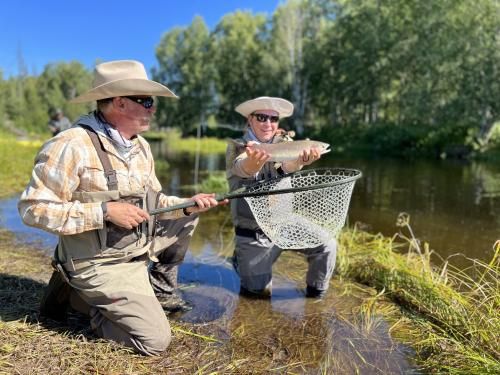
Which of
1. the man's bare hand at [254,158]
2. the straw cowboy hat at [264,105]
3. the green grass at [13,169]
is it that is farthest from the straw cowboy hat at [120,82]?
the green grass at [13,169]

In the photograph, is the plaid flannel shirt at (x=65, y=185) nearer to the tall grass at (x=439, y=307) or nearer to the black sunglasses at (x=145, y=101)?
the black sunglasses at (x=145, y=101)

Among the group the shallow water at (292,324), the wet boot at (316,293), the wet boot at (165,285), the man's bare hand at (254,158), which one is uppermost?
the man's bare hand at (254,158)

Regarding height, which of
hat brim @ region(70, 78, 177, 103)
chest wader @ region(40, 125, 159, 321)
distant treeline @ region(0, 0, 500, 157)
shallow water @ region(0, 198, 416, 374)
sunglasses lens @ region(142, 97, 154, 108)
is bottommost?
shallow water @ region(0, 198, 416, 374)

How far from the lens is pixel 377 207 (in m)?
9.95

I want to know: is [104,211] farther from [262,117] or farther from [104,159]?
[262,117]

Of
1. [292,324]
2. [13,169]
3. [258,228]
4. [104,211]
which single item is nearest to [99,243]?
[104,211]

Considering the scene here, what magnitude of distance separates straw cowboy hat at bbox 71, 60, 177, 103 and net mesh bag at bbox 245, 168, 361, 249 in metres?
1.31

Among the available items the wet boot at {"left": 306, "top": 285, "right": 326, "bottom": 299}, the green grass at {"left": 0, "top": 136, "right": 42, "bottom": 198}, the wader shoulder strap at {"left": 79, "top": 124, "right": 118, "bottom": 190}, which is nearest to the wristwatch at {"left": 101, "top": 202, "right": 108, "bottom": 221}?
the wader shoulder strap at {"left": 79, "top": 124, "right": 118, "bottom": 190}

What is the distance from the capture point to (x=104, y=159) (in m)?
2.87

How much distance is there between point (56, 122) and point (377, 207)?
11.2 m

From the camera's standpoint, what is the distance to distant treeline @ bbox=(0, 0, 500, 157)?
88.2 feet

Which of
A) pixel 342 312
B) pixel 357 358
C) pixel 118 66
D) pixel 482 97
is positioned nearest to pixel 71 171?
pixel 118 66

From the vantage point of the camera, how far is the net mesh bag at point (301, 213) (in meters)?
3.85

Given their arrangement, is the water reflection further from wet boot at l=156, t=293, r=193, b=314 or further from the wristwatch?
the wristwatch
